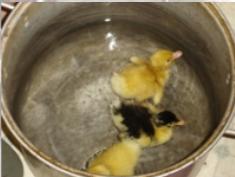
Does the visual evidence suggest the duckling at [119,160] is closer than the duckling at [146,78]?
Yes

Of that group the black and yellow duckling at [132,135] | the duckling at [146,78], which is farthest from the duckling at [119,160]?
the duckling at [146,78]

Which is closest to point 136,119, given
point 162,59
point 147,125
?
point 147,125

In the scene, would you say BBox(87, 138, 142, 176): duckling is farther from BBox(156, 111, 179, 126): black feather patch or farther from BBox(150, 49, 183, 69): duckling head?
BBox(150, 49, 183, 69): duckling head

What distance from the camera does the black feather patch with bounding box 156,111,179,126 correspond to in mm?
1186

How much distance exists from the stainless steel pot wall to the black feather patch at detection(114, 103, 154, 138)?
0.24 ft

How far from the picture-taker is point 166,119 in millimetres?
1189

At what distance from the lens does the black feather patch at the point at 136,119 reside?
1.18 m

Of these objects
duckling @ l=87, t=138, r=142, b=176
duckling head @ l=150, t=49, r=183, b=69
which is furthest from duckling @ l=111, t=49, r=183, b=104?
duckling @ l=87, t=138, r=142, b=176

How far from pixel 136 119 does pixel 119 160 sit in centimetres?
12

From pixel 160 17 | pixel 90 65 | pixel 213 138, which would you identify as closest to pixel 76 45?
pixel 90 65

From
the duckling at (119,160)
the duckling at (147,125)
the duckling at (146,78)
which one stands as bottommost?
the duckling at (119,160)

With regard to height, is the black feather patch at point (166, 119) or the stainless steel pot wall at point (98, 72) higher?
the stainless steel pot wall at point (98, 72)

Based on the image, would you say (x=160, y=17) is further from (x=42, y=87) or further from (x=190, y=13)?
(x=42, y=87)

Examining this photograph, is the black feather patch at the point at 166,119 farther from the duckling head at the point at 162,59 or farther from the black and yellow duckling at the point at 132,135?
the duckling head at the point at 162,59
